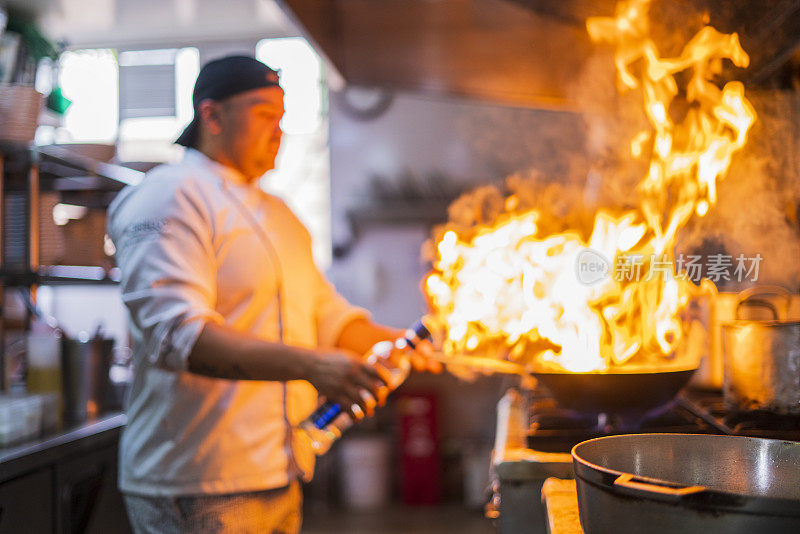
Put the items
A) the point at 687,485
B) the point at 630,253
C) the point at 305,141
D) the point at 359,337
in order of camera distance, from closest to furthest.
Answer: the point at 687,485 → the point at 630,253 → the point at 359,337 → the point at 305,141

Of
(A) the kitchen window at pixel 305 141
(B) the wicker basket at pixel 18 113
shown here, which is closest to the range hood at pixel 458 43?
(B) the wicker basket at pixel 18 113

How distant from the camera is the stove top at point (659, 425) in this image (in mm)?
1192

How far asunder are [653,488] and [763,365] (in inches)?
27.3

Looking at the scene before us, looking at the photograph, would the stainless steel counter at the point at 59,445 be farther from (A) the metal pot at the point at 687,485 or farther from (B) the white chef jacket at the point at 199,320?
(A) the metal pot at the point at 687,485

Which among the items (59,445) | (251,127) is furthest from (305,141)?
(251,127)

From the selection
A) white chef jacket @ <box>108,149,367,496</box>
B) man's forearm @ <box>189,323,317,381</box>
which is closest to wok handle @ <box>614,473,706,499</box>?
man's forearm @ <box>189,323,317,381</box>

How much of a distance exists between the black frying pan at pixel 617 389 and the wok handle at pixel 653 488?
1.86 feet

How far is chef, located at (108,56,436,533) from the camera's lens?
135 cm

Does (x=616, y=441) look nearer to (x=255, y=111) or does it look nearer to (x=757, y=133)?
(x=757, y=133)

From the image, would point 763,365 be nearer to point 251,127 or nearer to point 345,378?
point 345,378

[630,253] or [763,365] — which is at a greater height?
[630,253]

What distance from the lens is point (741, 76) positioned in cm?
137

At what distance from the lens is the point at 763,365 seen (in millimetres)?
1231

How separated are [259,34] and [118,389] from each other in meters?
3.22
